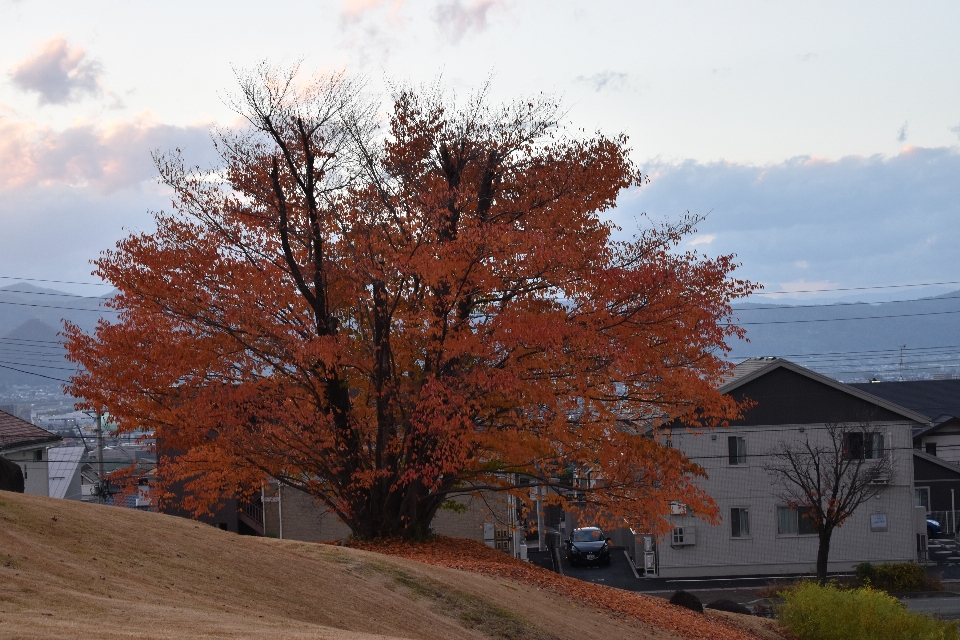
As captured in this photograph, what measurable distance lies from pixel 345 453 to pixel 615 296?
6826 millimetres

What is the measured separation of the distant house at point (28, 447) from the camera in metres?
33.4

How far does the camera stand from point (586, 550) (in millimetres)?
44781

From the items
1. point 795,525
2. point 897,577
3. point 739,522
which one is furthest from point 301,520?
point 897,577

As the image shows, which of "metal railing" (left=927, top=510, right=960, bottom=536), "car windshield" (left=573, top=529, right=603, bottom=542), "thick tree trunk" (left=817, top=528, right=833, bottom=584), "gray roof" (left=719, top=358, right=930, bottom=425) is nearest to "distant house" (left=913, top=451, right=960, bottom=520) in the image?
"metal railing" (left=927, top=510, right=960, bottom=536)

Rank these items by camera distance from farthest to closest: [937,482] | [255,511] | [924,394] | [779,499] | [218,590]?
[924,394] → [937,482] → [779,499] → [255,511] → [218,590]

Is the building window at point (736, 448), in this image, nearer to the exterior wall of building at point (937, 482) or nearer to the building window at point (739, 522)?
the building window at point (739, 522)

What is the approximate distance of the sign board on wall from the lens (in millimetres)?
41469

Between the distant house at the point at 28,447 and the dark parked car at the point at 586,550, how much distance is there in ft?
79.4

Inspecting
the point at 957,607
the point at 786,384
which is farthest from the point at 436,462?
the point at 786,384

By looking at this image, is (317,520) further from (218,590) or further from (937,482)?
(937,482)

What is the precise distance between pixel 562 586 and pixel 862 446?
26.5 meters

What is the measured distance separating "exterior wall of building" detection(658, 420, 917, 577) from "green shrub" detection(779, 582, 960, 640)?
19.2 m

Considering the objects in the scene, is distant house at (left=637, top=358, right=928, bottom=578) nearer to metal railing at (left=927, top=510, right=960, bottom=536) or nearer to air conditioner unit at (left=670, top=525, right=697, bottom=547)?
air conditioner unit at (left=670, top=525, right=697, bottom=547)

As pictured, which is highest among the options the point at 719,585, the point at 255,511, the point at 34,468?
the point at 34,468
